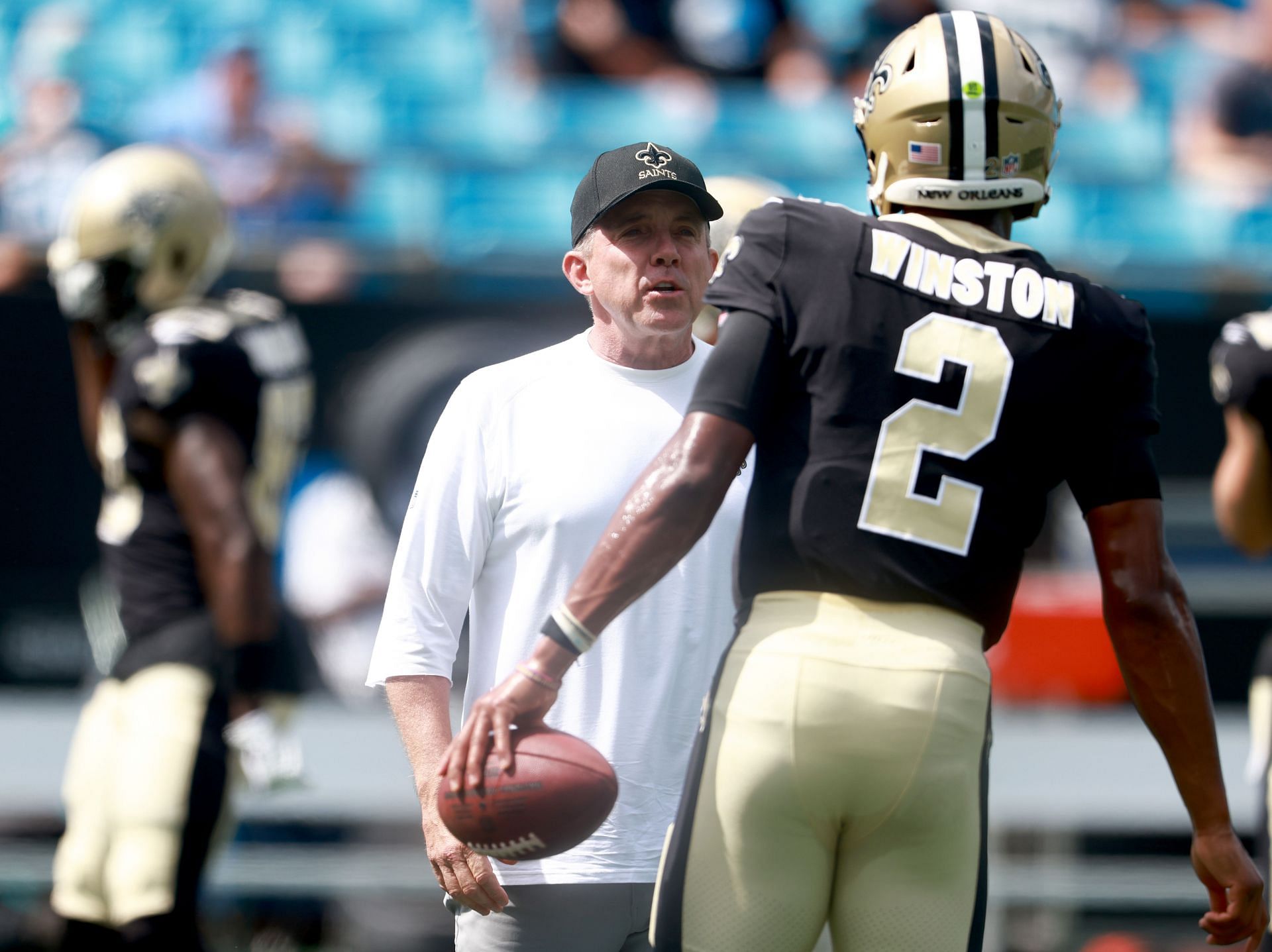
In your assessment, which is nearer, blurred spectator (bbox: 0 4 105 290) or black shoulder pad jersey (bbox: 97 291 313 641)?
black shoulder pad jersey (bbox: 97 291 313 641)

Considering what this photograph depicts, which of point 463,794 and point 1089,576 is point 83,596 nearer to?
point 1089,576

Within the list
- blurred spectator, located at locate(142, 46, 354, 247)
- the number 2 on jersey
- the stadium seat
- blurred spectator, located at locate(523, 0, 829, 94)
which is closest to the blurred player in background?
the number 2 on jersey

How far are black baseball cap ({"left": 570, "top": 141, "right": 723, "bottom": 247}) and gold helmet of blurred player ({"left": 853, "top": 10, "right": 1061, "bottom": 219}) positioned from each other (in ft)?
1.39

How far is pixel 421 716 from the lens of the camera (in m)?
2.82

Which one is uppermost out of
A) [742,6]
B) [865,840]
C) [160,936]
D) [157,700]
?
[742,6]

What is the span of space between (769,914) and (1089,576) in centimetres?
557

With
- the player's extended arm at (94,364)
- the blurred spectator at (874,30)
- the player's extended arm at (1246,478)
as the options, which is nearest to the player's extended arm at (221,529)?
the player's extended arm at (94,364)

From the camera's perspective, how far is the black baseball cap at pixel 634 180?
2.87 m

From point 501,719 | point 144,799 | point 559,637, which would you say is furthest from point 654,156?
point 144,799

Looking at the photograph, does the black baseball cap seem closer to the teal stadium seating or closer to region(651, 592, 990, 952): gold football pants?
region(651, 592, 990, 952): gold football pants

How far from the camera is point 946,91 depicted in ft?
8.14

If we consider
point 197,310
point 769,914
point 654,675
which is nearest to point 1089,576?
point 197,310

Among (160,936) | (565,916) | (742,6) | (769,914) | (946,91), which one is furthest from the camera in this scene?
(742,6)

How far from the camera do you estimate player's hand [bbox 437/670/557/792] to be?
2.33m
